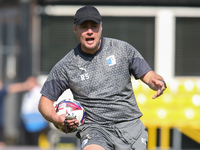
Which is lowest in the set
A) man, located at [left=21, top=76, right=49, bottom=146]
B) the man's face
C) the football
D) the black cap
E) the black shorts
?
man, located at [left=21, top=76, right=49, bottom=146]

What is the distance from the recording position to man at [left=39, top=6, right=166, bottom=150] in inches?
155

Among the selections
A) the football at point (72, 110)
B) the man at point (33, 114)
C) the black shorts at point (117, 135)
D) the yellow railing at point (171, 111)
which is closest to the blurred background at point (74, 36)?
the man at point (33, 114)

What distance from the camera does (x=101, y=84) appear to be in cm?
395

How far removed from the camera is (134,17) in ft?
36.8

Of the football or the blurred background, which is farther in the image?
the blurred background

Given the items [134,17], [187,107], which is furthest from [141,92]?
[134,17]

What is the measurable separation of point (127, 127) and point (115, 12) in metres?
7.59

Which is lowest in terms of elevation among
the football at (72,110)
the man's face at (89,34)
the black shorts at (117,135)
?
the black shorts at (117,135)

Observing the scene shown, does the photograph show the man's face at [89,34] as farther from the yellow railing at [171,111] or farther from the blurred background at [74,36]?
the blurred background at [74,36]

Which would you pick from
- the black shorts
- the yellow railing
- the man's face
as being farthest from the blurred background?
the man's face

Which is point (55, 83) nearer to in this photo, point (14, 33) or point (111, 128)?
point (111, 128)

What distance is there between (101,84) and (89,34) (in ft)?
1.79

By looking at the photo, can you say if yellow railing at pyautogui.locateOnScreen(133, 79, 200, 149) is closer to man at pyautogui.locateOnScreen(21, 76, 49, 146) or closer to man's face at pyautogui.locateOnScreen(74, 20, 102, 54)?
man at pyautogui.locateOnScreen(21, 76, 49, 146)

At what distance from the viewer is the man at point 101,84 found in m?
3.94
